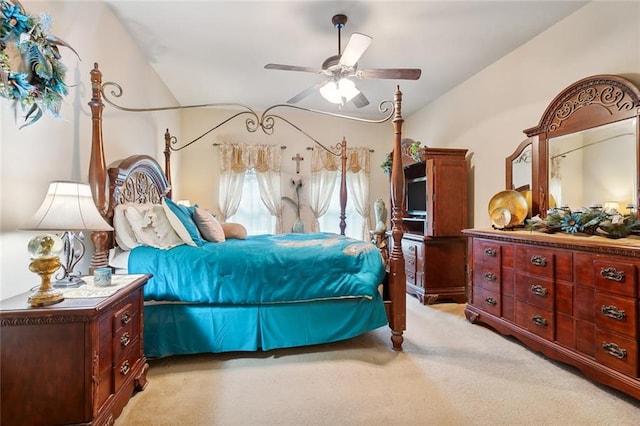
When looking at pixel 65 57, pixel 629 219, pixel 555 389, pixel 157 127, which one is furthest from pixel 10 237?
pixel 629 219

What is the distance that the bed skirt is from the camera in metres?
2.19

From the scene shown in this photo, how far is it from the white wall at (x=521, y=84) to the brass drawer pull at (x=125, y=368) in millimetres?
3719

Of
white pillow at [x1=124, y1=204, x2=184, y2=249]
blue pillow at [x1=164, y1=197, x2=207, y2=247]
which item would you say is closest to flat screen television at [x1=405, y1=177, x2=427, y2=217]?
blue pillow at [x1=164, y1=197, x2=207, y2=247]

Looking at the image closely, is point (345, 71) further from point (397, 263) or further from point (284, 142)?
point (284, 142)

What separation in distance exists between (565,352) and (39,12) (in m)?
4.00

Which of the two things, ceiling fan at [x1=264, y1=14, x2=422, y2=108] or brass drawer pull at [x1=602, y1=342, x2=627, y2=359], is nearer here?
brass drawer pull at [x1=602, y1=342, x2=627, y2=359]

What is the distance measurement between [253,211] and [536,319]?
13.5ft

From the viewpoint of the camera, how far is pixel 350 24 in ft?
8.77

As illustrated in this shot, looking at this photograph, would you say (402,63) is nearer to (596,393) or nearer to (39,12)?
(39,12)

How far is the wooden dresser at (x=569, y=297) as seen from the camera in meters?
1.75

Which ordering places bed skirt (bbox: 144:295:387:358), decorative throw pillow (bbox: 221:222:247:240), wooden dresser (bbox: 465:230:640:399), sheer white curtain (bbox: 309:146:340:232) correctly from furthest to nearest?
sheer white curtain (bbox: 309:146:340:232)
decorative throw pillow (bbox: 221:222:247:240)
bed skirt (bbox: 144:295:387:358)
wooden dresser (bbox: 465:230:640:399)

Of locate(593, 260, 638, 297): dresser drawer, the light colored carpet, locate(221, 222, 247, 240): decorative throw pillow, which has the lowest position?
the light colored carpet

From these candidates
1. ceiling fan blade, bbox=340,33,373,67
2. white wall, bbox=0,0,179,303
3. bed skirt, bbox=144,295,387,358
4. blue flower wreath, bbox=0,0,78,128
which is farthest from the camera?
bed skirt, bbox=144,295,387,358

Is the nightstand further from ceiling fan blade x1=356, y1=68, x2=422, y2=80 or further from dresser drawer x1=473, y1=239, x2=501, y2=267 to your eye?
dresser drawer x1=473, y1=239, x2=501, y2=267
